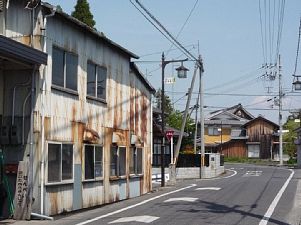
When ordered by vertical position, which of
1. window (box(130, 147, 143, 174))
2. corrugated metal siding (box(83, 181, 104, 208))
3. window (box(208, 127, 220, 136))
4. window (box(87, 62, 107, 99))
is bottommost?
corrugated metal siding (box(83, 181, 104, 208))

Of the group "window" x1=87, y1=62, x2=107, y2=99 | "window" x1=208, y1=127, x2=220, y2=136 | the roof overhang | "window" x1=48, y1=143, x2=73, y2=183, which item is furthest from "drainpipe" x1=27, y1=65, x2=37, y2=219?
"window" x1=208, y1=127, x2=220, y2=136

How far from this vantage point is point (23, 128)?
15320 mm

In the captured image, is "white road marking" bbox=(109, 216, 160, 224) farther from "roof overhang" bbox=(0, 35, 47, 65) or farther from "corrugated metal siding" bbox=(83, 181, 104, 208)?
"roof overhang" bbox=(0, 35, 47, 65)

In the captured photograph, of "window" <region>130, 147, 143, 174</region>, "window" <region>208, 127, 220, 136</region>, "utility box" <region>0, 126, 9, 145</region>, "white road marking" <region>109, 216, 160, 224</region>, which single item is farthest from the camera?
"window" <region>208, 127, 220, 136</region>

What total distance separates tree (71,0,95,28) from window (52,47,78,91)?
37.7ft

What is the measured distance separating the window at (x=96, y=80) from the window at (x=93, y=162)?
6.09ft

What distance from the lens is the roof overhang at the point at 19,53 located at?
13.4 meters

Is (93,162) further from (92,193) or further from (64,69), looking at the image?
(64,69)

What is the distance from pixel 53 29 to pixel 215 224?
730 cm

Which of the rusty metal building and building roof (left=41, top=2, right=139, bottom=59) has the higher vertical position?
building roof (left=41, top=2, right=139, bottom=59)

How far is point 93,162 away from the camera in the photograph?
18.7 meters

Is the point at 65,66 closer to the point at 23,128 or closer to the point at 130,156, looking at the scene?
the point at 23,128

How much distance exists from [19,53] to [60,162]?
3.85 meters

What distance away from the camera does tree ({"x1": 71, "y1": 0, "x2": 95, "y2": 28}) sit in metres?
28.7
